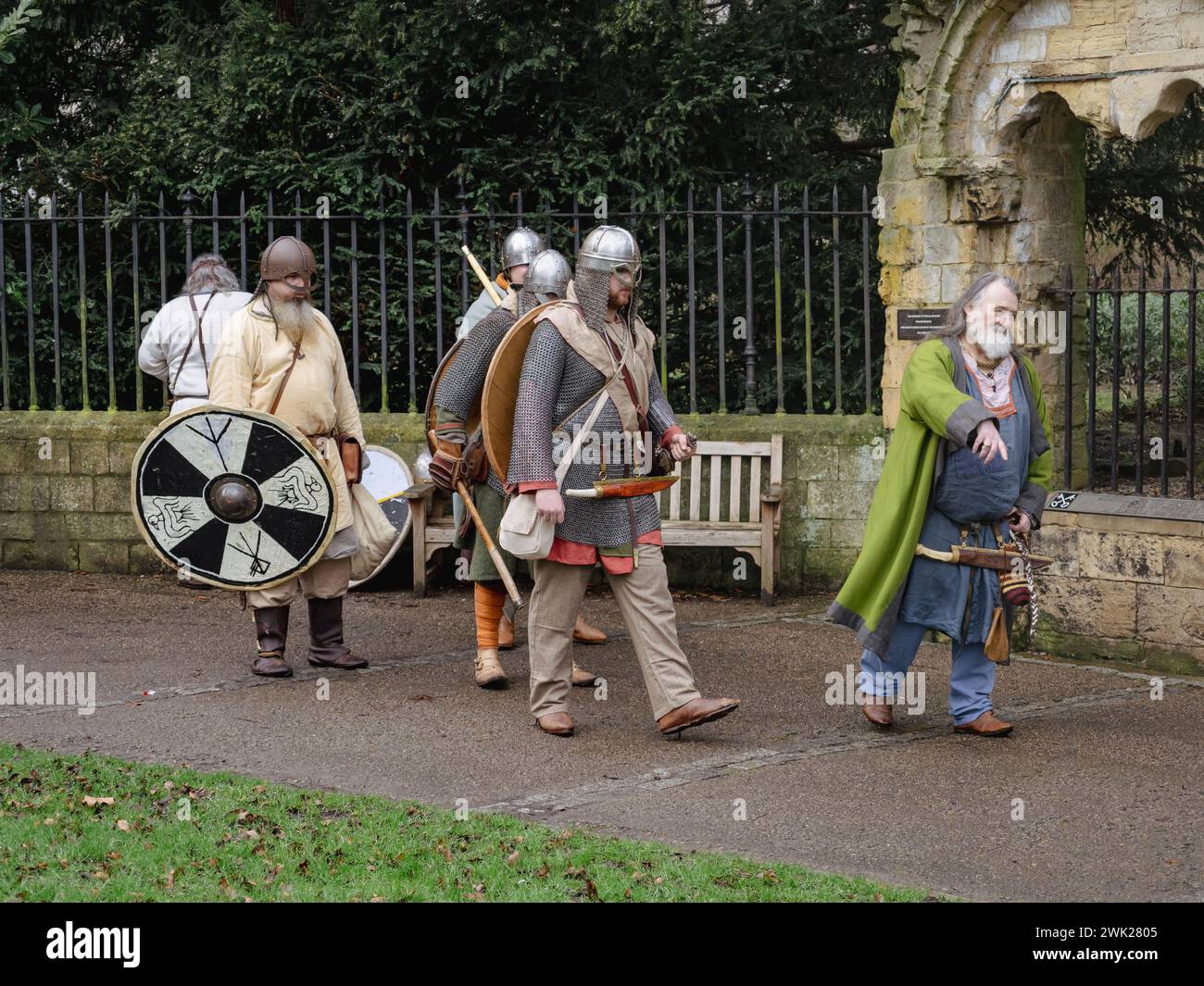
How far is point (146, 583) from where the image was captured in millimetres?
10227

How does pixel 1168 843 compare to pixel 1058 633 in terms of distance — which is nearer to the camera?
→ pixel 1168 843

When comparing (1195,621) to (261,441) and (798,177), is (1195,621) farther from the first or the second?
(798,177)

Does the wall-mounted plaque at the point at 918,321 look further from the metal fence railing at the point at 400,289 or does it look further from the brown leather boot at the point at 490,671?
the brown leather boot at the point at 490,671

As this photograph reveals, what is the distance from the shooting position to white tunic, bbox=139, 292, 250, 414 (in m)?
9.71

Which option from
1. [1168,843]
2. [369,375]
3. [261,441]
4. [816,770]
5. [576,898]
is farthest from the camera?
[369,375]

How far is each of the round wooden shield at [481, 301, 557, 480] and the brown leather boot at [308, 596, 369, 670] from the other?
152 cm

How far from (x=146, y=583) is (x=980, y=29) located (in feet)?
18.2

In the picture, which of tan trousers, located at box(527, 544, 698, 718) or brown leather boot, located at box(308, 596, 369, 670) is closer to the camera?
tan trousers, located at box(527, 544, 698, 718)

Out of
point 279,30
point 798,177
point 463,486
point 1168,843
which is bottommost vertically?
point 1168,843

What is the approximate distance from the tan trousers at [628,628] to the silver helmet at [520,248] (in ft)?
5.59

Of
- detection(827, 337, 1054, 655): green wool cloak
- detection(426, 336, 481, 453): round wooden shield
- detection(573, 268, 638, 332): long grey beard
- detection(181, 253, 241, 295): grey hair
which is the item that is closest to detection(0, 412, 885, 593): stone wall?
detection(181, 253, 241, 295): grey hair

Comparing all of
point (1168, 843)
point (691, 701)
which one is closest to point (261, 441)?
point (691, 701)

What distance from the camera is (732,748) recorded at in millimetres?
6352

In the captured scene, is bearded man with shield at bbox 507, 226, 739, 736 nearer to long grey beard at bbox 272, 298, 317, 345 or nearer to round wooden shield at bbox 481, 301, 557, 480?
round wooden shield at bbox 481, 301, 557, 480
